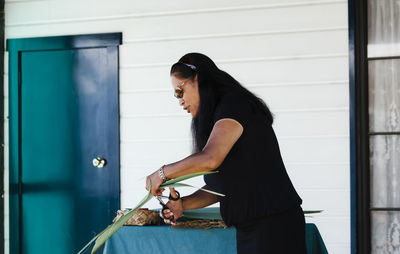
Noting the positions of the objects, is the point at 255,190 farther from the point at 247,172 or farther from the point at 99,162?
the point at 99,162

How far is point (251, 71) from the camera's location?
419cm

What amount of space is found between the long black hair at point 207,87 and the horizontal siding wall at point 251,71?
1.80 meters

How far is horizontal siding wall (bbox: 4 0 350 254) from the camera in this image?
4.06 meters

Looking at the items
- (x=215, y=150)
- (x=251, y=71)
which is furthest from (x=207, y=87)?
(x=251, y=71)

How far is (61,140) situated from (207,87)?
8.24 feet

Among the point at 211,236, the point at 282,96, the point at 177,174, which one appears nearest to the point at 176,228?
the point at 211,236

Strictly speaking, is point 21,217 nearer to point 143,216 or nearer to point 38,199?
point 38,199

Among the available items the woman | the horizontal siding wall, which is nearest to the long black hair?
the woman

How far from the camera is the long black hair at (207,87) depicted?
231 cm

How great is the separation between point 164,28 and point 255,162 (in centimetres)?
238

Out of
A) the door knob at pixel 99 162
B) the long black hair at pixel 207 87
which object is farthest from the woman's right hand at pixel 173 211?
the door knob at pixel 99 162

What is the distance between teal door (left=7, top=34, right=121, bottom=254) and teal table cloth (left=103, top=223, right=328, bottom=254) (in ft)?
5.61

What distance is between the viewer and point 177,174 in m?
2.20

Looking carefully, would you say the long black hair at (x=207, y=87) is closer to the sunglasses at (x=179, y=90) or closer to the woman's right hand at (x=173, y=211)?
the sunglasses at (x=179, y=90)
